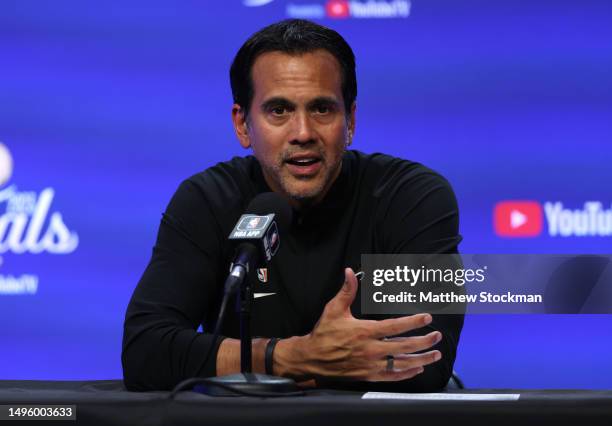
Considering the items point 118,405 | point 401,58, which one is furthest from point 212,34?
point 118,405

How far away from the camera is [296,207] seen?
107 inches

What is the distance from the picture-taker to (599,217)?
11.9ft

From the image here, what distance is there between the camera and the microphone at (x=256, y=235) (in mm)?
1724

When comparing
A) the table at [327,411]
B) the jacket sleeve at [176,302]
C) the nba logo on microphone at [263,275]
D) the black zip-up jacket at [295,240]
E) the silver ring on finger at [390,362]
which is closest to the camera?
the table at [327,411]

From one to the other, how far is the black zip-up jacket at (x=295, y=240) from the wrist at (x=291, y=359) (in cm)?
36

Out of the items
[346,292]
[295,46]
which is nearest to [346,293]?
[346,292]

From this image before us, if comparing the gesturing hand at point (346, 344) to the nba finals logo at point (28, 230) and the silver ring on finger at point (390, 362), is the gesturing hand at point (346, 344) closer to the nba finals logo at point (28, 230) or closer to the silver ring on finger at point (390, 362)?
the silver ring on finger at point (390, 362)

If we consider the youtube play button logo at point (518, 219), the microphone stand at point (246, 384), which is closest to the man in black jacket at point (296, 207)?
the microphone stand at point (246, 384)

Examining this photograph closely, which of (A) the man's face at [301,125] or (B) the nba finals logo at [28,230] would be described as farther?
(B) the nba finals logo at [28,230]

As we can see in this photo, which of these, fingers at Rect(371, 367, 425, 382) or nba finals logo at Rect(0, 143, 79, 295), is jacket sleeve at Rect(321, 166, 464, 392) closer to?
fingers at Rect(371, 367, 425, 382)

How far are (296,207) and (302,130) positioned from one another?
0.83ft

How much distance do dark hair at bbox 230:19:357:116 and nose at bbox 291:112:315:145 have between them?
0.64 feet

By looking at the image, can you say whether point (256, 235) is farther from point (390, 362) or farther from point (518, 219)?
point (518, 219)

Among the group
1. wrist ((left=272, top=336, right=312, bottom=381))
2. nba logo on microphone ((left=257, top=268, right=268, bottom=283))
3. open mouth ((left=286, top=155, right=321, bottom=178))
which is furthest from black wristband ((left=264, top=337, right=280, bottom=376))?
open mouth ((left=286, top=155, right=321, bottom=178))
